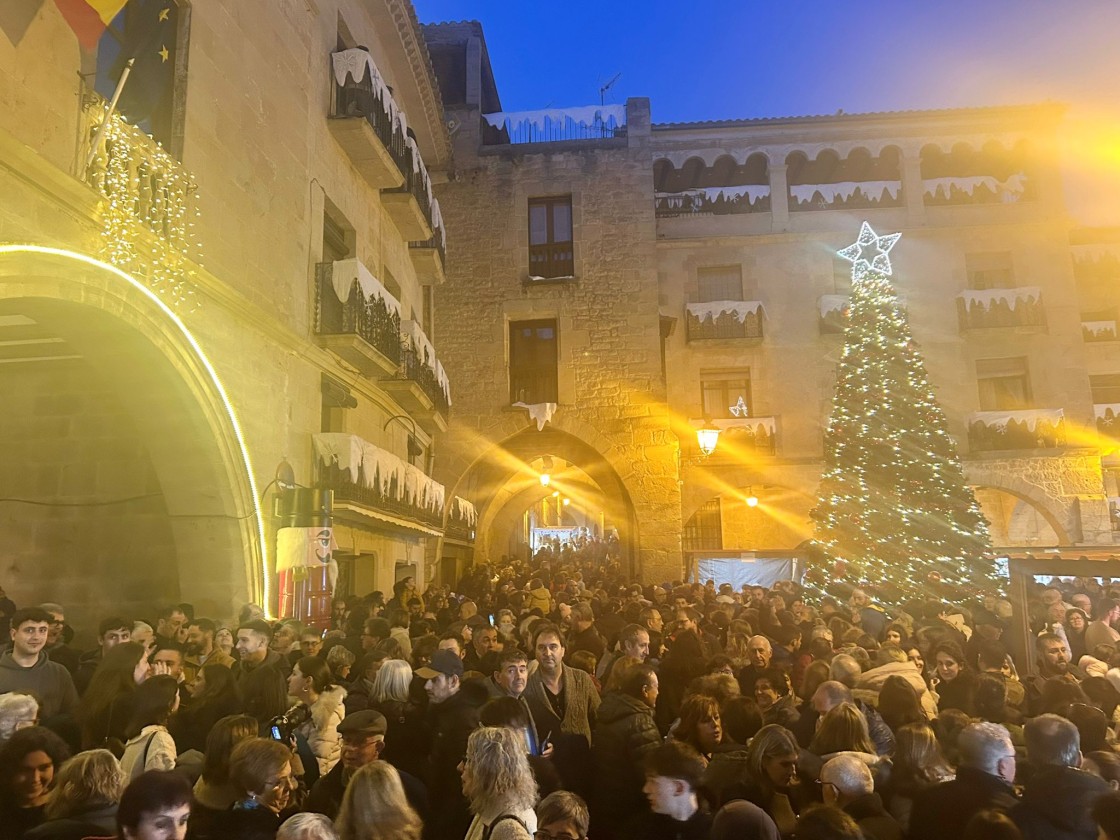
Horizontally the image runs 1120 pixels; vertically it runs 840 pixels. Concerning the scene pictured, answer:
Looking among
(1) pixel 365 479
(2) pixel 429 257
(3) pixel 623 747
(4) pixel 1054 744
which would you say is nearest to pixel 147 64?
(1) pixel 365 479

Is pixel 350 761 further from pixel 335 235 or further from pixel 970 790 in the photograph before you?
pixel 335 235

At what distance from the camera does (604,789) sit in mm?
4664

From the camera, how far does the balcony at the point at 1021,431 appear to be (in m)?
23.3

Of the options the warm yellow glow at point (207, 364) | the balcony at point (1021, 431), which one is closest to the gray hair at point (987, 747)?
the warm yellow glow at point (207, 364)

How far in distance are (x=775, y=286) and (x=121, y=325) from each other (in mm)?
20079

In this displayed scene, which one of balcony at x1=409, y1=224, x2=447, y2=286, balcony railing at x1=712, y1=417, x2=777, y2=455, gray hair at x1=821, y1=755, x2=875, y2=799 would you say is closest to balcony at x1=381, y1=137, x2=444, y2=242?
balcony at x1=409, y1=224, x2=447, y2=286

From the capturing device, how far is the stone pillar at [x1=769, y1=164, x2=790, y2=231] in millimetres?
24938

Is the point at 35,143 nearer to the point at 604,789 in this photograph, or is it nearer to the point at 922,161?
the point at 604,789

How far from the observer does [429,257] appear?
19.4 metres

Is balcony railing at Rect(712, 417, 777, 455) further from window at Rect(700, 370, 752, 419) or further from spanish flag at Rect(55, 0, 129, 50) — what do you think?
spanish flag at Rect(55, 0, 129, 50)

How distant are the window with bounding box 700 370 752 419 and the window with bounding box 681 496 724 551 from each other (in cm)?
267

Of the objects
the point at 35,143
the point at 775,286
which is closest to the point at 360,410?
the point at 35,143

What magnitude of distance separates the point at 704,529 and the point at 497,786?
891 inches

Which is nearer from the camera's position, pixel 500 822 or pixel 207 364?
pixel 500 822
